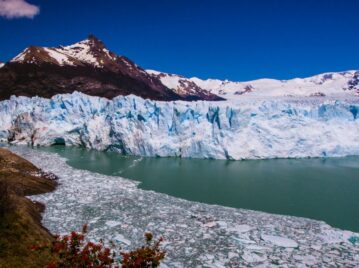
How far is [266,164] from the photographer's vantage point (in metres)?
26.2

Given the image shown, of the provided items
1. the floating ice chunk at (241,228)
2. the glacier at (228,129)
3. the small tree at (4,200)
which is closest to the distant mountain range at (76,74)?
the glacier at (228,129)

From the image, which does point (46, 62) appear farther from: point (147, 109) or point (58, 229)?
point (58, 229)

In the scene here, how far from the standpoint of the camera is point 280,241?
10.2 meters

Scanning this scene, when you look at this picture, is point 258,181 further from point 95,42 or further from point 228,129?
point 95,42

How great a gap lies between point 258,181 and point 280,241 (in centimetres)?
990

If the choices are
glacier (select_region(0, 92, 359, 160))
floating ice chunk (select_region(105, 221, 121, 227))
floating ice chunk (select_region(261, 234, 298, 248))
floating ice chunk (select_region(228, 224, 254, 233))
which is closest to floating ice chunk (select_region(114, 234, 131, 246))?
floating ice chunk (select_region(105, 221, 121, 227))

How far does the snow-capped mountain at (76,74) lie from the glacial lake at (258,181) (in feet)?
214

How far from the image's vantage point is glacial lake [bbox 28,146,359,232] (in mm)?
14859

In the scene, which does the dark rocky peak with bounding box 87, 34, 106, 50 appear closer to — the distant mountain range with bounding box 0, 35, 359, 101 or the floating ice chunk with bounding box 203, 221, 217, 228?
the distant mountain range with bounding box 0, 35, 359, 101

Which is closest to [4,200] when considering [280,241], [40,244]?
[40,244]

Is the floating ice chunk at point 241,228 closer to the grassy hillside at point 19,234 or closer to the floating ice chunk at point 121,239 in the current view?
the floating ice chunk at point 121,239

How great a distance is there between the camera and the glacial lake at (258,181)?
14.9 meters

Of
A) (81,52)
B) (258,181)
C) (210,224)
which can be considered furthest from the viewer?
A: (81,52)

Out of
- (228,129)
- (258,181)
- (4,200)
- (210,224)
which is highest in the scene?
(228,129)
